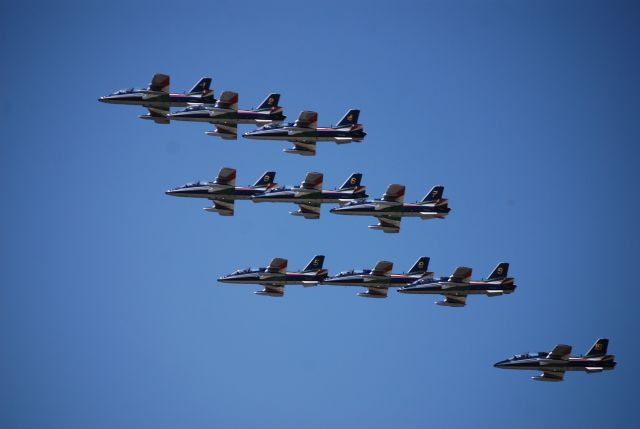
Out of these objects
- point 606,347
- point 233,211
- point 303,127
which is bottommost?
point 606,347

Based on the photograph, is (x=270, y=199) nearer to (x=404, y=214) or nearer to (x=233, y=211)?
(x=233, y=211)

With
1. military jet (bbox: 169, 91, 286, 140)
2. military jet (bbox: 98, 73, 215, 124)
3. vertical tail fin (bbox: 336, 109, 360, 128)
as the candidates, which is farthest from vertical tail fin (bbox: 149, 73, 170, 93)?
vertical tail fin (bbox: 336, 109, 360, 128)


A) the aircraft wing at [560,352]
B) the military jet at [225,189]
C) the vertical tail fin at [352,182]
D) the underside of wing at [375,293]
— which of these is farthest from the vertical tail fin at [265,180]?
the aircraft wing at [560,352]

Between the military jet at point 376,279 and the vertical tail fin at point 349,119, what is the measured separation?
19.1 m

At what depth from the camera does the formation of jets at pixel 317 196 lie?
103812 millimetres

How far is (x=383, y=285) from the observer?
10875cm

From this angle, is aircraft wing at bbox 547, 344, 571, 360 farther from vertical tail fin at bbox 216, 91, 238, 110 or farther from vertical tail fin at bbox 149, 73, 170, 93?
vertical tail fin at bbox 149, 73, 170, 93

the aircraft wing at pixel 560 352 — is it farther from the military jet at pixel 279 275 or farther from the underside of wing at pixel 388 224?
the military jet at pixel 279 275

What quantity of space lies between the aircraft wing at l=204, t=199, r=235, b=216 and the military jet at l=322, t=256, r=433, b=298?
52.9ft

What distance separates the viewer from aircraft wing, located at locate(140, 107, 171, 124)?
10606 centimetres

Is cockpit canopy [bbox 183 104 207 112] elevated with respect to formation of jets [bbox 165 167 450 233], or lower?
elevated

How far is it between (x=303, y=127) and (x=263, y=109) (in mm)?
6562

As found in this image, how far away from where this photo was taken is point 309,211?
106500 mm

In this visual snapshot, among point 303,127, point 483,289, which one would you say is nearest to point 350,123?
point 303,127
